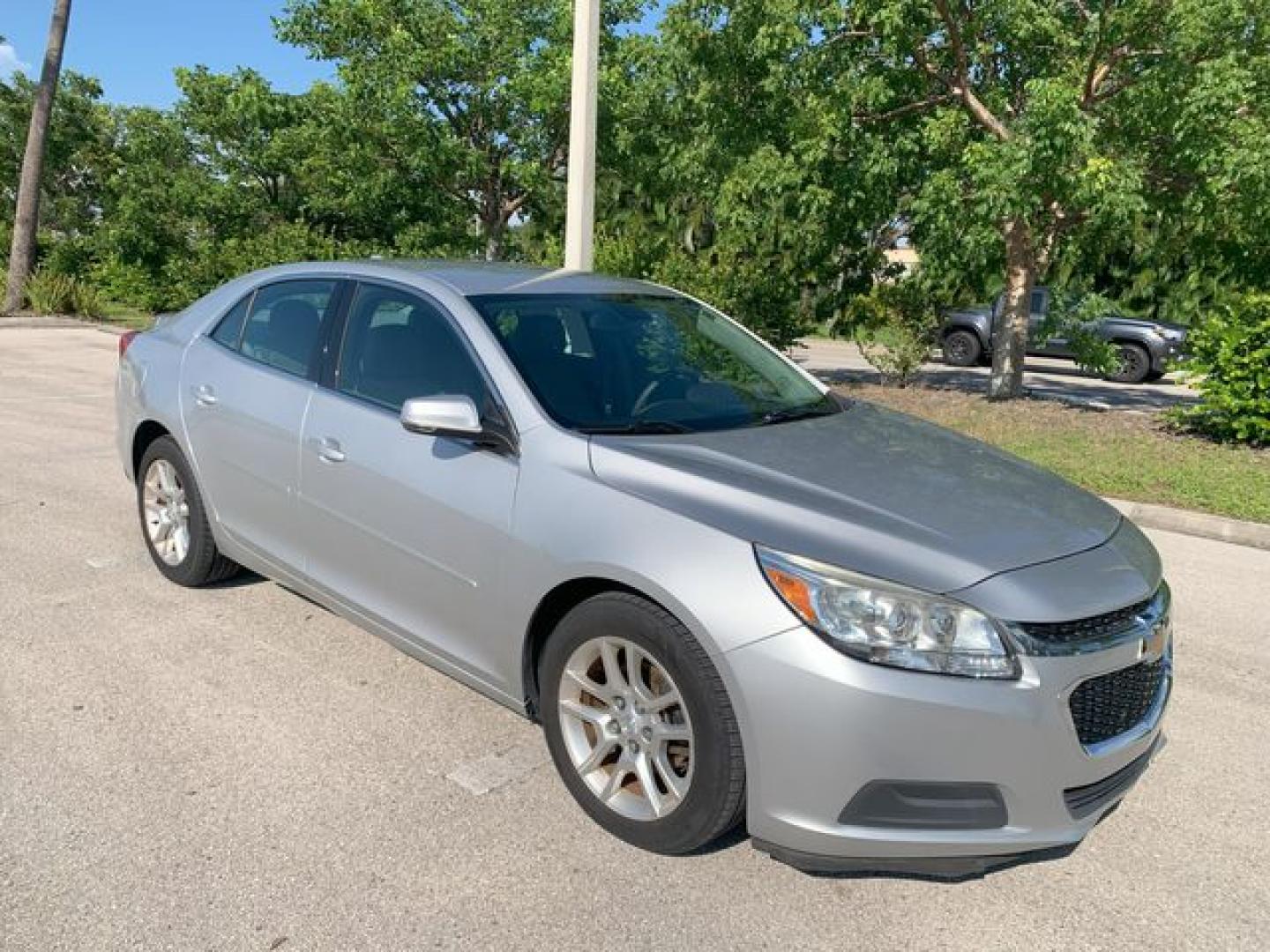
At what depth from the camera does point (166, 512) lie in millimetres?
4738

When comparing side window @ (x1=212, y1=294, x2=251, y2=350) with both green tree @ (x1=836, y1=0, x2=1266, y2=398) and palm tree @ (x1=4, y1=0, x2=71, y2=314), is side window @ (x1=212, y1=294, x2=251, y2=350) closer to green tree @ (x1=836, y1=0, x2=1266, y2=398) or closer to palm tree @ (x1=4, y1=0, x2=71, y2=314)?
green tree @ (x1=836, y1=0, x2=1266, y2=398)


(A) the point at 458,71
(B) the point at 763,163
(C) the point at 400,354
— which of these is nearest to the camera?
(C) the point at 400,354

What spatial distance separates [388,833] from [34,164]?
21.1 metres

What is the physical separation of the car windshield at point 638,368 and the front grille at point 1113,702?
A: 4.49ft

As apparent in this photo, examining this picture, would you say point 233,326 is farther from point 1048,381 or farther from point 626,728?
point 1048,381

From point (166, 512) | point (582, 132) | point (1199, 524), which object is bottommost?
point (1199, 524)

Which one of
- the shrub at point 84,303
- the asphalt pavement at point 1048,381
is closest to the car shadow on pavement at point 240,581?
the asphalt pavement at point 1048,381

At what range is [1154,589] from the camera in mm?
2783

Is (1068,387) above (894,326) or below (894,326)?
below

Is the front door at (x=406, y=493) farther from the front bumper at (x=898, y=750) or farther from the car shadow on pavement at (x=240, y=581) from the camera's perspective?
the car shadow on pavement at (x=240, y=581)

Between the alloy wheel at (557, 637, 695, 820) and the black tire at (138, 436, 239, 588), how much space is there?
233cm

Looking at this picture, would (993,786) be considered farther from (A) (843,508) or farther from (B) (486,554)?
(B) (486,554)

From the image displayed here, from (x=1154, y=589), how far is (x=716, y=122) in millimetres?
9433

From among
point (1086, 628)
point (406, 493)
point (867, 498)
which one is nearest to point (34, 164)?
point (406, 493)
